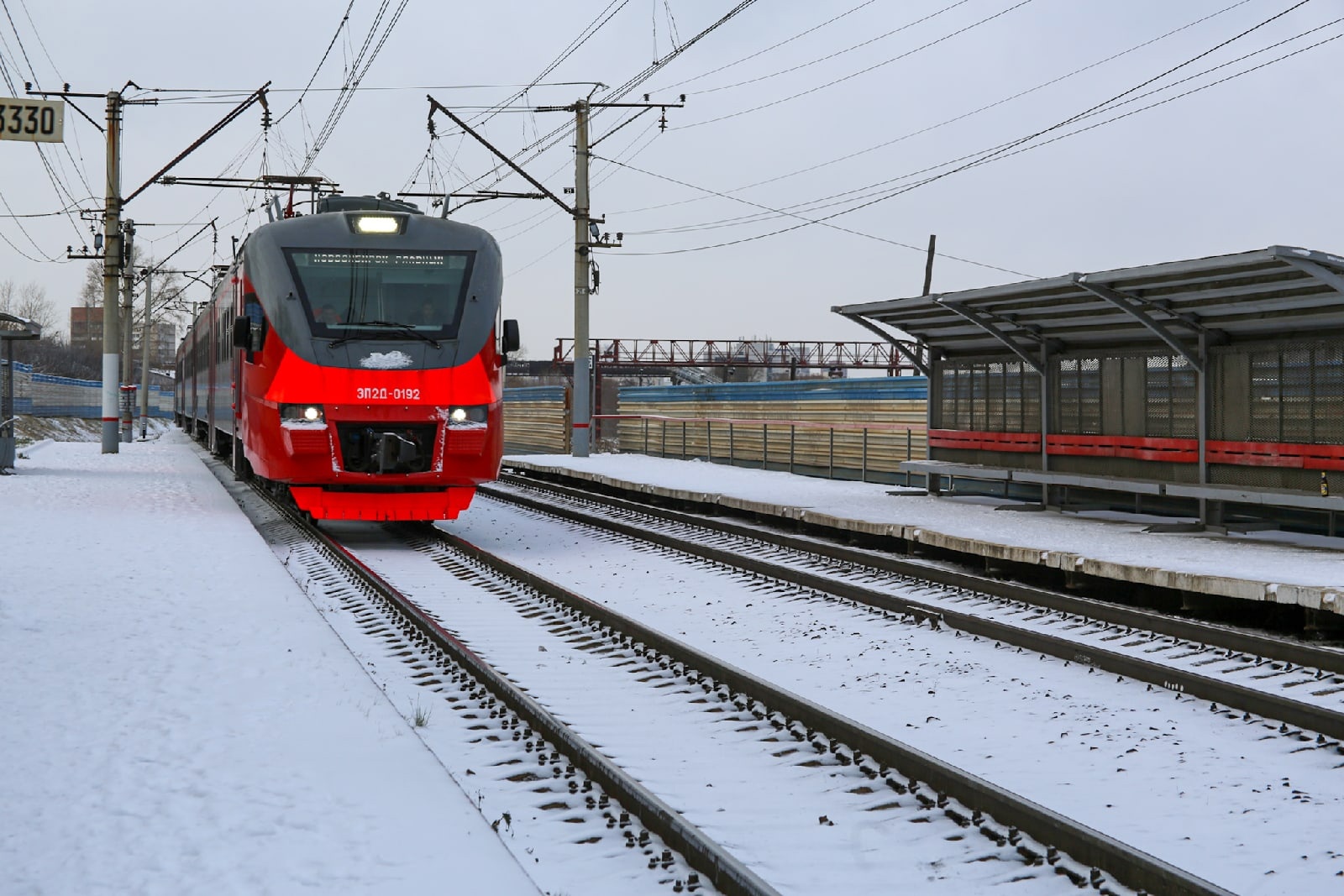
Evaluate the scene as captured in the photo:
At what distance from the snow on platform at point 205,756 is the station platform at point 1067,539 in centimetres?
568

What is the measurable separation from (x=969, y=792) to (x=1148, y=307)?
8.60 metres

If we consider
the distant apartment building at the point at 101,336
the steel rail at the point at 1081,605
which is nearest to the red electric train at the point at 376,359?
the steel rail at the point at 1081,605

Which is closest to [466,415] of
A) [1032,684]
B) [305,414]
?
[305,414]

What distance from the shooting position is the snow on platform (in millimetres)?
4391

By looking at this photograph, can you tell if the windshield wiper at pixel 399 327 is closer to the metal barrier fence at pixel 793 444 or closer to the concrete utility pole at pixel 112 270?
the metal barrier fence at pixel 793 444

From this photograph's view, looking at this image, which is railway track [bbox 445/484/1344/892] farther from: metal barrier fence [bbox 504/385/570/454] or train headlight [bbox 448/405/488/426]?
metal barrier fence [bbox 504/385/570/454]

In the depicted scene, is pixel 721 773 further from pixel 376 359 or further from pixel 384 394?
pixel 376 359

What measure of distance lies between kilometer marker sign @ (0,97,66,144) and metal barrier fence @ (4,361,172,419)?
38760 mm

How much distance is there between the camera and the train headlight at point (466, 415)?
44.9 ft

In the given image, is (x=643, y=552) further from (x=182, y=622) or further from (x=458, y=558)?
(x=182, y=622)

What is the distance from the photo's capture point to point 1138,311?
12562 millimetres

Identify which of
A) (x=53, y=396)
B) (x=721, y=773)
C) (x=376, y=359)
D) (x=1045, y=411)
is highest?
(x=53, y=396)

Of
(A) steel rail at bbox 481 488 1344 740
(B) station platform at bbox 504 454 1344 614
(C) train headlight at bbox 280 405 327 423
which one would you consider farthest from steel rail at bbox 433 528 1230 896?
(C) train headlight at bbox 280 405 327 423

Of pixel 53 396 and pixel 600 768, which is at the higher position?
pixel 53 396
